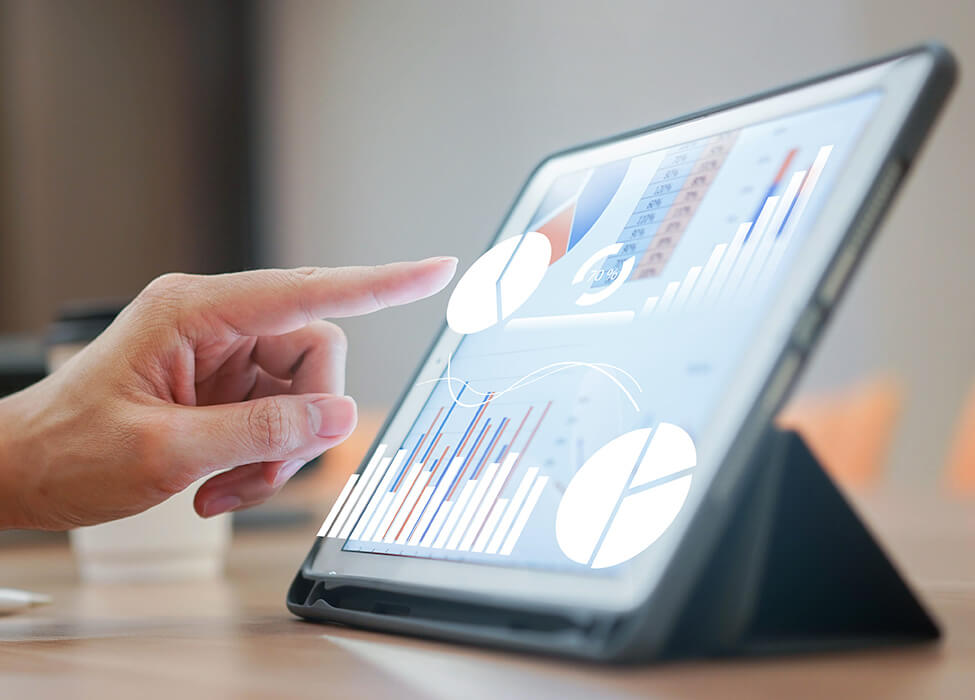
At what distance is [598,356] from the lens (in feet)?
1.40

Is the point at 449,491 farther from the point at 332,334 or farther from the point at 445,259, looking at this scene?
the point at 332,334

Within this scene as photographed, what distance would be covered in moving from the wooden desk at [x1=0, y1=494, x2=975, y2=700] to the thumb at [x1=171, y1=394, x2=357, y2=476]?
8 cm

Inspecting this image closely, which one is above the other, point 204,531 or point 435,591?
point 435,591

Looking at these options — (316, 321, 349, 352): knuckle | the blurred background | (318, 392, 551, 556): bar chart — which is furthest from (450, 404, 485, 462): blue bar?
the blurred background

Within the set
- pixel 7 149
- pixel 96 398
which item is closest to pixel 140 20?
pixel 7 149

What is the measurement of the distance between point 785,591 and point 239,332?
0.31m

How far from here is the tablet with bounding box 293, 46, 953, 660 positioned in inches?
13.8

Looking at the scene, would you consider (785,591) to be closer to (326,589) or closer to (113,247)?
(326,589)

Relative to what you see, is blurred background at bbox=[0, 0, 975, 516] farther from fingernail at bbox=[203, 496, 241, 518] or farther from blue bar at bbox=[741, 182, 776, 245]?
blue bar at bbox=[741, 182, 776, 245]

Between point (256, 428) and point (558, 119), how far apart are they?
2739mm

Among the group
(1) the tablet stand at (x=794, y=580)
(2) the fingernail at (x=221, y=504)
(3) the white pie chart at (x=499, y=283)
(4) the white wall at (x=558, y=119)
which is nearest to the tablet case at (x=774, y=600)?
(1) the tablet stand at (x=794, y=580)

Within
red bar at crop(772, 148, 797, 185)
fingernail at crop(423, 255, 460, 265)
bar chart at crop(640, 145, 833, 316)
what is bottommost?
fingernail at crop(423, 255, 460, 265)

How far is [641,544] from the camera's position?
35cm

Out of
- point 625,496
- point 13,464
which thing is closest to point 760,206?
point 625,496
